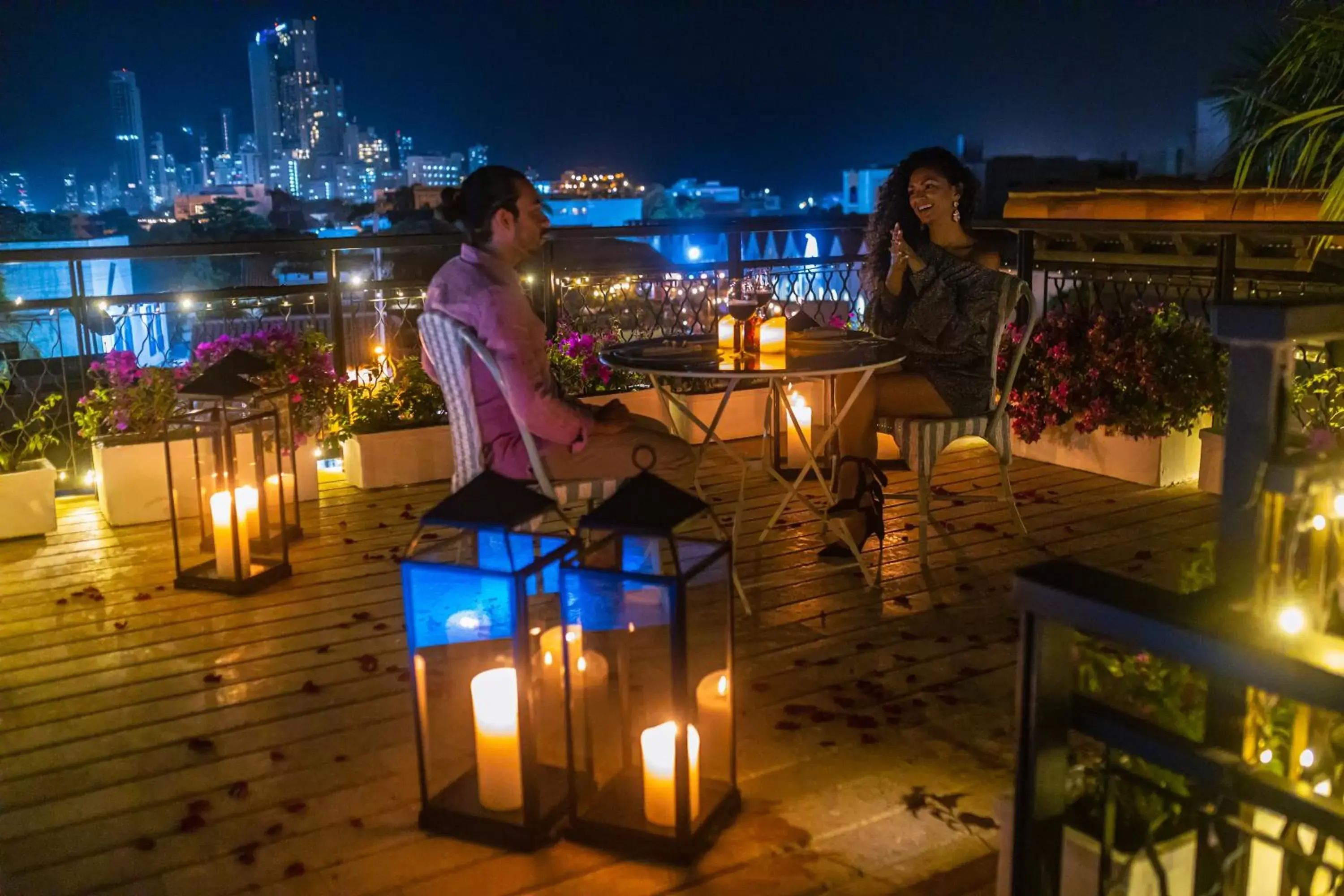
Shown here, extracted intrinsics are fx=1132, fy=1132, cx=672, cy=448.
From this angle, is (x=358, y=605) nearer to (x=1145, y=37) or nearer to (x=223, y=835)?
(x=223, y=835)

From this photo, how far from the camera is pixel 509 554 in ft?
6.67

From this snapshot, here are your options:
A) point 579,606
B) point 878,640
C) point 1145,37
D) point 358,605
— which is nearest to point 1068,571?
point 579,606

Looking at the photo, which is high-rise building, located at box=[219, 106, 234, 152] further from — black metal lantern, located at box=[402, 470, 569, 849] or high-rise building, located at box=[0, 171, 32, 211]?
black metal lantern, located at box=[402, 470, 569, 849]

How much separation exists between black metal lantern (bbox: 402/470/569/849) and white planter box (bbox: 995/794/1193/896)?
0.91 m

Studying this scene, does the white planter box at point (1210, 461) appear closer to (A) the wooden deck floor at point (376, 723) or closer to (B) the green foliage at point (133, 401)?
(A) the wooden deck floor at point (376, 723)

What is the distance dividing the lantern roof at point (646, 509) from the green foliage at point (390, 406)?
3240 mm

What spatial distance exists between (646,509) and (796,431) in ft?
8.46

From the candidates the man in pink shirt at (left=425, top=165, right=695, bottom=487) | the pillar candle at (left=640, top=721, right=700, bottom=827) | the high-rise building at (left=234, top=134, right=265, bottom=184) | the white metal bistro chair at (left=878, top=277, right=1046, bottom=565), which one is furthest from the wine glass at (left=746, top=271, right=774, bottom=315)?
the high-rise building at (left=234, top=134, right=265, bottom=184)

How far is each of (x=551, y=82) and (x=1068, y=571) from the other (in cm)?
2577

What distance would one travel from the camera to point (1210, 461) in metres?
4.73

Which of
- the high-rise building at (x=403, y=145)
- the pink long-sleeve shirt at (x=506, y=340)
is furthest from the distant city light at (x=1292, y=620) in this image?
the high-rise building at (x=403, y=145)

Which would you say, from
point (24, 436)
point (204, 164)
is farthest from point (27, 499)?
point (204, 164)

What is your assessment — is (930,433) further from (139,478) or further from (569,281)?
(139,478)

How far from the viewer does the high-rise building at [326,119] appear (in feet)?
86.7
